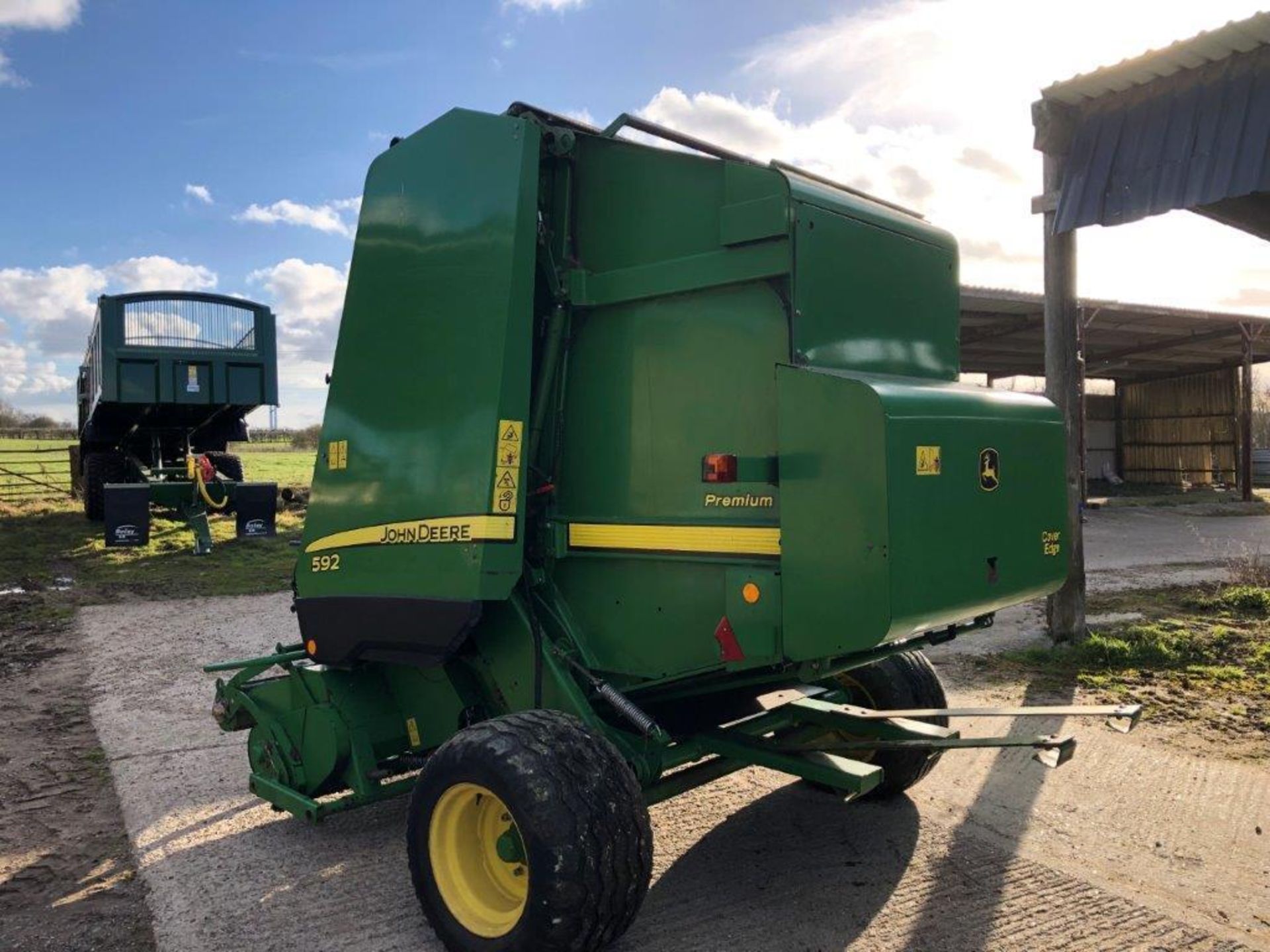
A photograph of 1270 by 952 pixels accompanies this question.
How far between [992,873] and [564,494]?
2.19 m

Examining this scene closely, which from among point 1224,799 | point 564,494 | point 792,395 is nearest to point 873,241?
point 792,395

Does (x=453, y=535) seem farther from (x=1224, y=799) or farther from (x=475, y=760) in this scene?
(x=1224, y=799)

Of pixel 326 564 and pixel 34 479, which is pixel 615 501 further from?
pixel 34 479

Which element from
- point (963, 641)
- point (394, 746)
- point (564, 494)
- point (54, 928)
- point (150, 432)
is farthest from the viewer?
point (150, 432)

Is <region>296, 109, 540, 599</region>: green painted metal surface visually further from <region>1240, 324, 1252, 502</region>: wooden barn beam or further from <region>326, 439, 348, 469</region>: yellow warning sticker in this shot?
<region>1240, 324, 1252, 502</region>: wooden barn beam

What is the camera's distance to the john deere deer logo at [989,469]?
10.8 feet

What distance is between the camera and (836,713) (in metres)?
3.76

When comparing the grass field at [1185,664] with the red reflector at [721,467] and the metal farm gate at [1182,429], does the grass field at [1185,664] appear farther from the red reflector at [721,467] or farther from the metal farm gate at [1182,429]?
the metal farm gate at [1182,429]

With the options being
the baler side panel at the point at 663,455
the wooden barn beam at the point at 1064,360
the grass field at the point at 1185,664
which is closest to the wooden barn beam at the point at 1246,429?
the grass field at the point at 1185,664

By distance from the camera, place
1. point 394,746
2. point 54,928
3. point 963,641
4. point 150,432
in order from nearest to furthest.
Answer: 1. point 54,928
2. point 394,746
3. point 963,641
4. point 150,432

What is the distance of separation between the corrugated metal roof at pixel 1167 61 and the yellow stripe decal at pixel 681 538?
15.4 ft

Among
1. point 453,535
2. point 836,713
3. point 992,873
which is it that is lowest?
point 992,873

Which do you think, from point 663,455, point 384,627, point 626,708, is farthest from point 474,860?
point 663,455

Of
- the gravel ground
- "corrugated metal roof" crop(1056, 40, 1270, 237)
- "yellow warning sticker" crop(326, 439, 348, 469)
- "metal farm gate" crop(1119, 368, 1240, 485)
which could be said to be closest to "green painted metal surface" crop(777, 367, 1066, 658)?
the gravel ground
